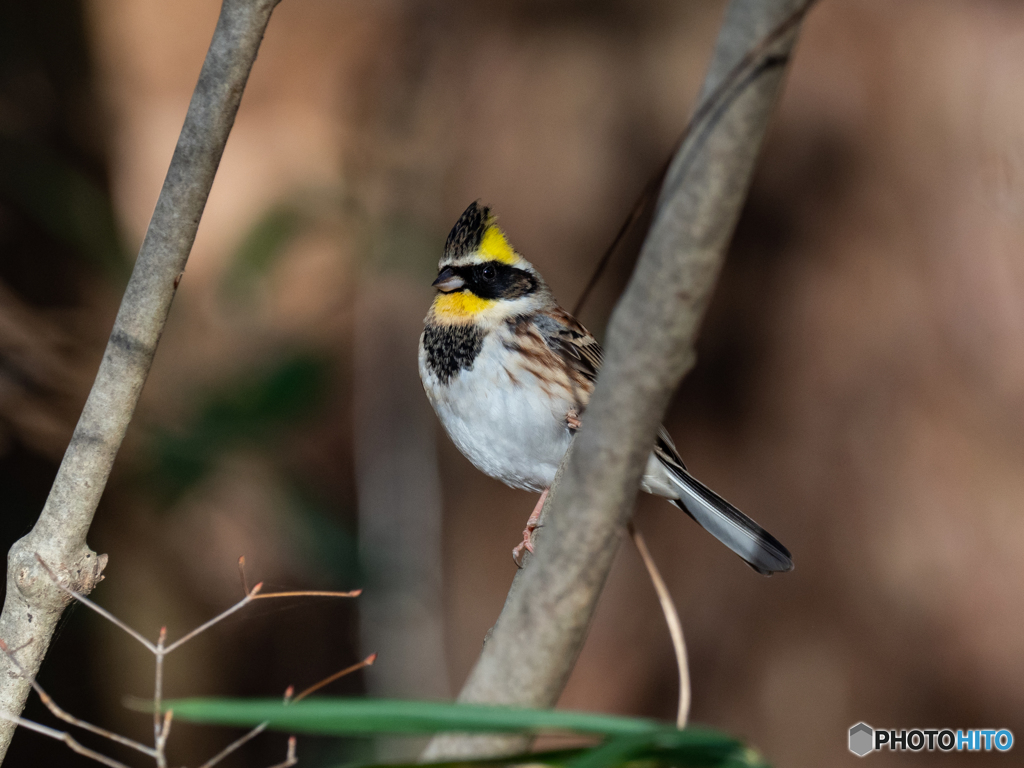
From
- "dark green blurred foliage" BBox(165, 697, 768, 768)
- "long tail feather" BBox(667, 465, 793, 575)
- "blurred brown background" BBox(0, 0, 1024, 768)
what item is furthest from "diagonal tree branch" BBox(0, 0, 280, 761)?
"blurred brown background" BBox(0, 0, 1024, 768)

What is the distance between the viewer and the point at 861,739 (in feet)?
11.2

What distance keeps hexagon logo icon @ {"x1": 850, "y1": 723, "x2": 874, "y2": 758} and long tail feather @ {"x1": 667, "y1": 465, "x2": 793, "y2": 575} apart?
1.76 meters

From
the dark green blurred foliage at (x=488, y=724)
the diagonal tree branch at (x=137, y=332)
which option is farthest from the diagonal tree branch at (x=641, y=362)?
the diagonal tree branch at (x=137, y=332)

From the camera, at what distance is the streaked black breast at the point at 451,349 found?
200cm

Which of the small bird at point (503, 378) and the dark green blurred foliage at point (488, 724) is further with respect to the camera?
the small bird at point (503, 378)

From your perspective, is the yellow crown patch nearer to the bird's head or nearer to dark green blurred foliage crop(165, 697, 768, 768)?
the bird's head

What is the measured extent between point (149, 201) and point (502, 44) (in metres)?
1.78

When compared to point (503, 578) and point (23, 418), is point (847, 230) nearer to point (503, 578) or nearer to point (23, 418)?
point (503, 578)

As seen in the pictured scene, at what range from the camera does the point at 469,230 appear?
1.99 meters

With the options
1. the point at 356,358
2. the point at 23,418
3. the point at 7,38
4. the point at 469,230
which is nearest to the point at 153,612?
the point at 23,418
